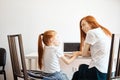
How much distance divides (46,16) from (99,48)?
2.07 m

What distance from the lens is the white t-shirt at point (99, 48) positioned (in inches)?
68.8

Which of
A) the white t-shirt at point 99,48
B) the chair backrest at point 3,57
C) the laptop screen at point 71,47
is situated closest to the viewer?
the white t-shirt at point 99,48

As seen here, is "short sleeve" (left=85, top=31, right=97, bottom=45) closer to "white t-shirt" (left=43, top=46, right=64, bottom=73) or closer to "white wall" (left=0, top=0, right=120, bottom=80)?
"white t-shirt" (left=43, top=46, right=64, bottom=73)

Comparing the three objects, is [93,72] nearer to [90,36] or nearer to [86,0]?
[90,36]

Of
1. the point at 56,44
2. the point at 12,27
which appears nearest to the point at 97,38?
the point at 56,44

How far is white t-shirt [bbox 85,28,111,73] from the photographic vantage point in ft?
5.73

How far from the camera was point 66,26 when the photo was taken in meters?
3.71

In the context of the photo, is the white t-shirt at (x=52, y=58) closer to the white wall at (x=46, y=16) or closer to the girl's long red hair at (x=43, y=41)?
the girl's long red hair at (x=43, y=41)

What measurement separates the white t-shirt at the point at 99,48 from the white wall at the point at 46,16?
1.94 meters

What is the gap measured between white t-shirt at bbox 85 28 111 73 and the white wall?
6.36 feet

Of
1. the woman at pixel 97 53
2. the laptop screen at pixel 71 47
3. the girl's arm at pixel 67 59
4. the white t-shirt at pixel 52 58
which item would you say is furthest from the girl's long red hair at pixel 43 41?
the laptop screen at pixel 71 47

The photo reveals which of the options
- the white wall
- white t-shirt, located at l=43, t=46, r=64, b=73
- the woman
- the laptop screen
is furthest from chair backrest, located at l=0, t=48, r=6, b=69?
the woman

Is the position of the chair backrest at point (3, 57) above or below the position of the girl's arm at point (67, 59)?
below

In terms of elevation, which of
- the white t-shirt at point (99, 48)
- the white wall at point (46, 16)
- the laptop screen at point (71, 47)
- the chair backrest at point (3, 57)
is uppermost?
the white wall at point (46, 16)
